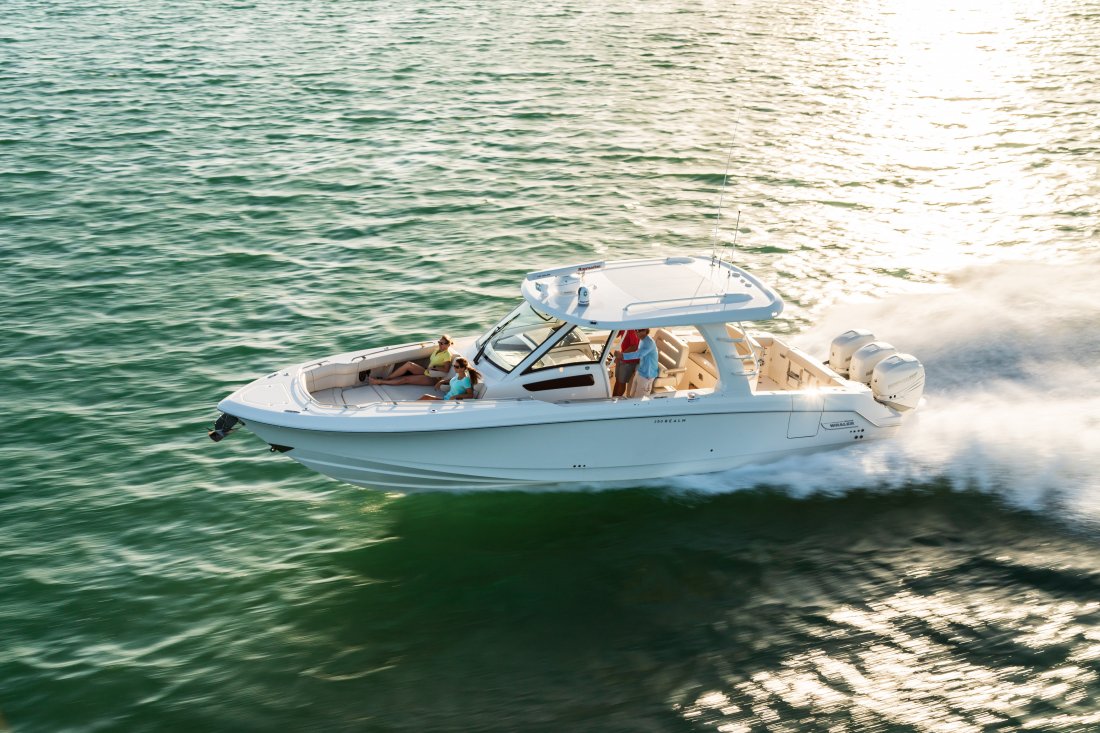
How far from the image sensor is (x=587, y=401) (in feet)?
38.9

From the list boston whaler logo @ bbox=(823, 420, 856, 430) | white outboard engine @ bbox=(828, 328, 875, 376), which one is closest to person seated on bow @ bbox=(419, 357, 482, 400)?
boston whaler logo @ bbox=(823, 420, 856, 430)

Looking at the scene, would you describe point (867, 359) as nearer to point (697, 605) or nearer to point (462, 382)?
point (697, 605)

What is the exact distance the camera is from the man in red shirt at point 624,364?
12.0 metres

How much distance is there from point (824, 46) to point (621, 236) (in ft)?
54.9

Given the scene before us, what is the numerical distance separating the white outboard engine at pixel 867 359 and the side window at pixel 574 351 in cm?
310

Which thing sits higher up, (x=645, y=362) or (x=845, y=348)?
(x=645, y=362)

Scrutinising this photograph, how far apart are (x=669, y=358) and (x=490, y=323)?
4434mm

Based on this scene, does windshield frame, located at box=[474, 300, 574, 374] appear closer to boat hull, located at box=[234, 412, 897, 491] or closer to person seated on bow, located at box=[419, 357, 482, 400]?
person seated on bow, located at box=[419, 357, 482, 400]

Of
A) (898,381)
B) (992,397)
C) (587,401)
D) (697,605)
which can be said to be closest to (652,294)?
(587,401)

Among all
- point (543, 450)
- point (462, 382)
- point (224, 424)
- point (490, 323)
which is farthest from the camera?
point (490, 323)

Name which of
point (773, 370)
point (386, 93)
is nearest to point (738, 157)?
point (386, 93)

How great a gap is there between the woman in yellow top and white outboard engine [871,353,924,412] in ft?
16.6

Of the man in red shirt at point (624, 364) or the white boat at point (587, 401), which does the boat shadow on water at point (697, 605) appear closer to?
the white boat at point (587, 401)

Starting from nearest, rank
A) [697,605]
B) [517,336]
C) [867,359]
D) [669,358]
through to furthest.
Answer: [697,605] < [517,336] < [669,358] < [867,359]
